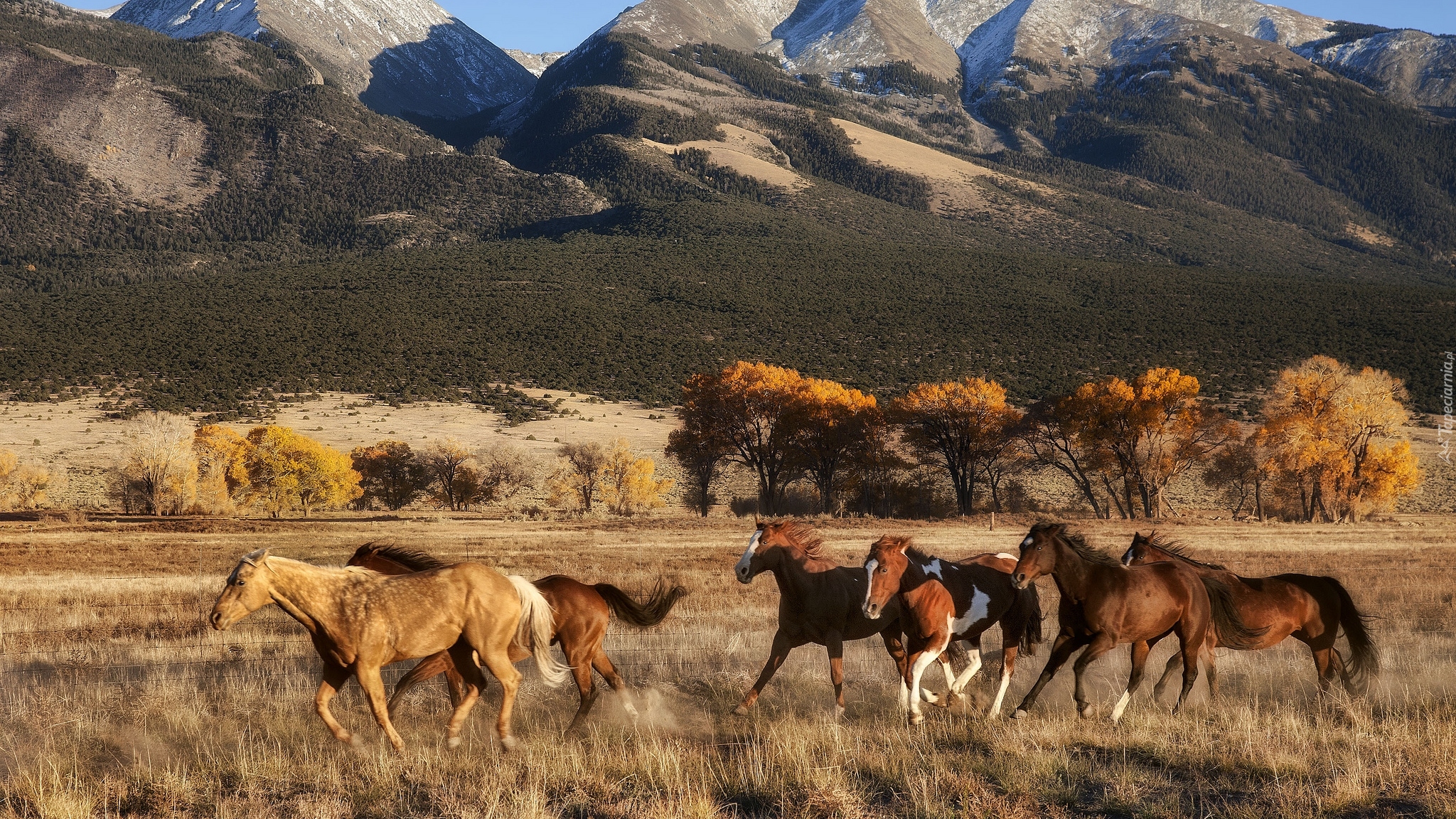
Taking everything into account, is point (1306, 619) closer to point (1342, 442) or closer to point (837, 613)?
point (837, 613)

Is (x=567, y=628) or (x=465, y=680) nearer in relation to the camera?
(x=465, y=680)

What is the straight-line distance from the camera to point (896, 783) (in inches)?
276

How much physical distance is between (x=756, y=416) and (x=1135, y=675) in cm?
4883

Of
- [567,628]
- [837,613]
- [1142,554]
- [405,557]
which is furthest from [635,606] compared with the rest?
[1142,554]

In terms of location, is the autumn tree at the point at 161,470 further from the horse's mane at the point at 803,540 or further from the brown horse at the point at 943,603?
the brown horse at the point at 943,603

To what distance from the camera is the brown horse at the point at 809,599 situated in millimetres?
9305

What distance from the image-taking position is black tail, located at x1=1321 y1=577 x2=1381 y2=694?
10.2 meters

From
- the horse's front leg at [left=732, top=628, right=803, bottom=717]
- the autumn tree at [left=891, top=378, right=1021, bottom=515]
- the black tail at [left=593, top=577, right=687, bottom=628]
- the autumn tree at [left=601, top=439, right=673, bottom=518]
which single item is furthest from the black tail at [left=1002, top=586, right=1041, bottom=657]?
the autumn tree at [left=601, top=439, right=673, bottom=518]

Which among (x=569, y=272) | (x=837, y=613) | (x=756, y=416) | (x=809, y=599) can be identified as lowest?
(x=837, y=613)

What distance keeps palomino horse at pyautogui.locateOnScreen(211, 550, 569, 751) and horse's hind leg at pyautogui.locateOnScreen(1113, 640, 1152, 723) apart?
4.95m

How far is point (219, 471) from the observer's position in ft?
171

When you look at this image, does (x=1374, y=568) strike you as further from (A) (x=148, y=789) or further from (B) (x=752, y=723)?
(A) (x=148, y=789)

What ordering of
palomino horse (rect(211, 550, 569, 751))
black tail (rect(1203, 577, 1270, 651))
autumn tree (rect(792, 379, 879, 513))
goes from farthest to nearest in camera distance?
autumn tree (rect(792, 379, 879, 513))
black tail (rect(1203, 577, 1270, 651))
palomino horse (rect(211, 550, 569, 751))

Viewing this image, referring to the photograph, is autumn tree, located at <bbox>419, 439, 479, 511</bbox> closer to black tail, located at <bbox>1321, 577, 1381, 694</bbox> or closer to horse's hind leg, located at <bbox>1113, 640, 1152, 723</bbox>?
horse's hind leg, located at <bbox>1113, 640, 1152, 723</bbox>
